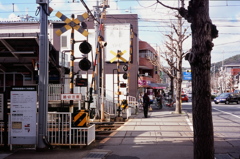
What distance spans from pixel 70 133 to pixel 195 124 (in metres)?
5.16

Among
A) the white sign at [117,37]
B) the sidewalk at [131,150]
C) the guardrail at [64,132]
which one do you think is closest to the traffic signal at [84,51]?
the guardrail at [64,132]

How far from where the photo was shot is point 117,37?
113ft

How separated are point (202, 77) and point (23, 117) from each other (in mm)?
5870

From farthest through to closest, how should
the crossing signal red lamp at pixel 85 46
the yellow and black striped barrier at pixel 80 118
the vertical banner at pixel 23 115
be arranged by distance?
1. the crossing signal red lamp at pixel 85 46
2. the yellow and black striped barrier at pixel 80 118
3. the vertical banner at pixel 23 115

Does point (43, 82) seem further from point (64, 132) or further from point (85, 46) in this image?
point (85, 46)

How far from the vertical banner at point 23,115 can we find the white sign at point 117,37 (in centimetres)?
2516

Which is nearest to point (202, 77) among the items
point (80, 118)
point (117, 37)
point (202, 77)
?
point (202, 77)

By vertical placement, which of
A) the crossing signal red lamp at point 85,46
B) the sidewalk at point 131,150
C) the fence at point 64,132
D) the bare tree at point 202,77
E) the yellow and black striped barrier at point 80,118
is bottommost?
the sidewalk at point 131,150

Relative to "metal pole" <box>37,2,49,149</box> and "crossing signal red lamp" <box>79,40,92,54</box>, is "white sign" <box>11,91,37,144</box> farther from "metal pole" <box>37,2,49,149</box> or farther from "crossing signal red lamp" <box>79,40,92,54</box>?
"crossing signal red lamp" <box>79,40,92,54</box>

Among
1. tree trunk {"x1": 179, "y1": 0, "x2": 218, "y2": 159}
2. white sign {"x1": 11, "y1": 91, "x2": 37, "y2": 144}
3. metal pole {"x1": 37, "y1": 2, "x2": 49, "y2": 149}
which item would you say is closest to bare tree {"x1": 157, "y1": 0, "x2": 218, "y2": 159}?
tree trunk {"x1": 179, "y1": 0, "x2": 218, "y2": 159}

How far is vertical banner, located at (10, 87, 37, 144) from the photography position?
9172mm

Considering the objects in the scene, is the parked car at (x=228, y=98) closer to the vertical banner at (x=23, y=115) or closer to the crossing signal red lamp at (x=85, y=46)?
the crossing signal red lamp at (x=85, y=46)

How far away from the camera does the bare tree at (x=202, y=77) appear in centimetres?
→ 521

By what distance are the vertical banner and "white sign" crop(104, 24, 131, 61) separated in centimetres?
2516
